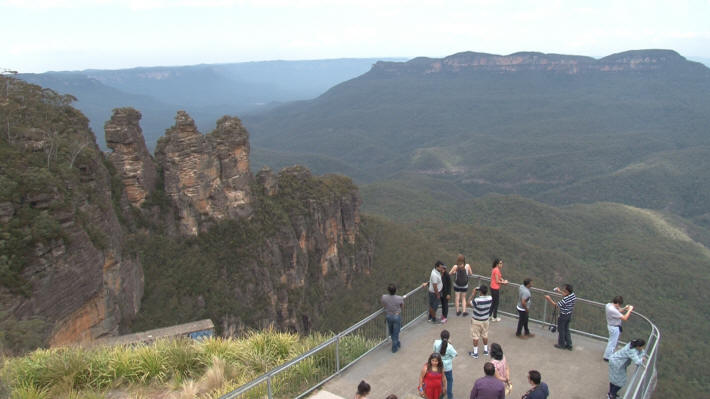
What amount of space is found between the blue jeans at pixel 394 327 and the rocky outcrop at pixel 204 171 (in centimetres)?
2691

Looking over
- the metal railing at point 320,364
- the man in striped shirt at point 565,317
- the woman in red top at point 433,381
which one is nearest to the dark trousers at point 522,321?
the man in striped shirt at point 565,317

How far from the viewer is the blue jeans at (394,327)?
13938mm

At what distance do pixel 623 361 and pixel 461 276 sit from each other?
576 cm

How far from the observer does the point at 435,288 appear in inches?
612

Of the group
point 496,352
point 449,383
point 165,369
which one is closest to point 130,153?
point 165,369

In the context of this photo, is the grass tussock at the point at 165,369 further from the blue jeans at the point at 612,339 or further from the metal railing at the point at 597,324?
the blue jeans at the point at 612,339

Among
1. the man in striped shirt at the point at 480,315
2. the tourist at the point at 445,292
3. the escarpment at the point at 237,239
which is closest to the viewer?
the man in striped shirt at the point at 480,315

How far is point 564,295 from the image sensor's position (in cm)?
1431

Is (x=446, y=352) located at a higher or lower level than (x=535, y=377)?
lower

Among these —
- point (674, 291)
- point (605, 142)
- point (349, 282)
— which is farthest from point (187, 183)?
point (605, 142)

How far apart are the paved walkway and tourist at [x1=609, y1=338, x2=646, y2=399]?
90 cm

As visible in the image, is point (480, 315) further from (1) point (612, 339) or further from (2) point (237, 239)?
(2) point (237, 239)

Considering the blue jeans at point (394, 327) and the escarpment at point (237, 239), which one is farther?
the escarpment at point (237, 239)

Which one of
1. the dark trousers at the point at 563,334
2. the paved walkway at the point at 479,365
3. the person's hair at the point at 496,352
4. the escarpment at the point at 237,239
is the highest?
the person's hair at the point at 496,352
